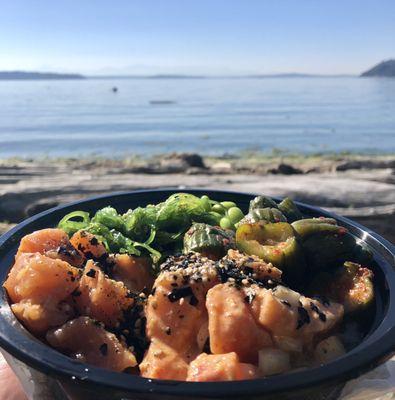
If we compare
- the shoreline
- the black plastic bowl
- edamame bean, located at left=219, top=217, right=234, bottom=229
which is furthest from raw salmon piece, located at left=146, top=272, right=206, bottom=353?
the shoreline

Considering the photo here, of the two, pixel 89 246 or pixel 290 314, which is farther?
pixel 89 246

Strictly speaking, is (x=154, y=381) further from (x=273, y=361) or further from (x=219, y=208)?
(x=219, y=208)

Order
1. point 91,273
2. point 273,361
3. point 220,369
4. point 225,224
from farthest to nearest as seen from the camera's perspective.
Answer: point 225,224
point 91,273
point 273,361
point 220,369

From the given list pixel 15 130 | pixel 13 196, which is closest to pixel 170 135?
pixel 15 130

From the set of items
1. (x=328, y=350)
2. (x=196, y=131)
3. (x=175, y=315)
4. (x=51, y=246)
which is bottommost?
(x=196, y=131)

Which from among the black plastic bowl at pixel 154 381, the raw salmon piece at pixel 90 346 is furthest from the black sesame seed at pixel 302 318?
the raw salmon piece at pixel 90 346

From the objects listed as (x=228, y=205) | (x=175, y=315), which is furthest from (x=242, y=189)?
(x=175, y=315)

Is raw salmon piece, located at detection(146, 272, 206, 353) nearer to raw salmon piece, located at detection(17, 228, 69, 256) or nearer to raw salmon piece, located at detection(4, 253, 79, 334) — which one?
raw salmon piece, located at detection(4, 253, 79, 334)
